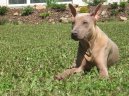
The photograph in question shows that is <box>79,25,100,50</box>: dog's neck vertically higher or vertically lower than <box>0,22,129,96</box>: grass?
higher

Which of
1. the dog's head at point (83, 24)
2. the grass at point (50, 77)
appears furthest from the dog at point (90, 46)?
the grass at point (50, 77)

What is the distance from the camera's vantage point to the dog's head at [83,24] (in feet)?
24.6

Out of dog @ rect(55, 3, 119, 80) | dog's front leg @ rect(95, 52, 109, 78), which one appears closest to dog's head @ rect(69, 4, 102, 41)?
dog @ rect(55, 3, 119, 80)

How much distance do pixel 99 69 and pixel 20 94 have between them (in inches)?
84.1

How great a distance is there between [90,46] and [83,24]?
479 millimetres

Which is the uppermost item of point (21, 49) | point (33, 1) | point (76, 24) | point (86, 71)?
point (76, 24)

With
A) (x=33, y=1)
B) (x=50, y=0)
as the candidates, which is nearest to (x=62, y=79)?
(x=50, y=0)

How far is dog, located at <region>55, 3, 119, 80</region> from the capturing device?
7681 mm

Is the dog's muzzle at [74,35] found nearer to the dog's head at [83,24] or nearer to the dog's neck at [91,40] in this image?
the dog's head at [83,24]

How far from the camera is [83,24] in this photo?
7672mm

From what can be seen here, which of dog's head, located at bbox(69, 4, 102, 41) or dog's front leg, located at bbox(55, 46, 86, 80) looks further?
dog's front leg, located at bbox(55, 46, 86, 80)

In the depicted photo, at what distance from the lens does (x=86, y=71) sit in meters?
8.22

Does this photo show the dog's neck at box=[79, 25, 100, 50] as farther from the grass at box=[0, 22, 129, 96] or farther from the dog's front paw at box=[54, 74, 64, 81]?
the dog's front paw at box=[54, 74, 64, 81]

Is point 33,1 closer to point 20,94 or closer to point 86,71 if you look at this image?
point 86,71
